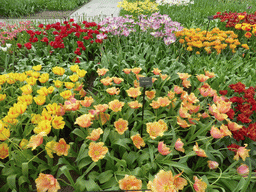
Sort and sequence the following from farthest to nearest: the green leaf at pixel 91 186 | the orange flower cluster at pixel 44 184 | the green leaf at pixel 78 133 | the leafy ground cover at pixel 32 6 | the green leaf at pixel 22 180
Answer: the leafy ground cover at pixel 32 6
the green leaf at pixel 78 133
the green leaf at pixel 22 180
the green leaf at pixel 91 186
the orange flower cluster at pixel 44 184

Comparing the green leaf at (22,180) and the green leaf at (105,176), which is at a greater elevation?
the green leaf at (105,176)

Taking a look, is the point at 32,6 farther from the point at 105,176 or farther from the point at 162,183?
the point at 162,183

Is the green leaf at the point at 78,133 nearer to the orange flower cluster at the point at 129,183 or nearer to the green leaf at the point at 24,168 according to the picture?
the green leaf at the point at 24,168

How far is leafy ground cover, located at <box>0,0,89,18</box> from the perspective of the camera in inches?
315

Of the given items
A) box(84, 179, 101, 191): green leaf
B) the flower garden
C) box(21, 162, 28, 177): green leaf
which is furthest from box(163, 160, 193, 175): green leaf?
box(21, 162, 28, 177): green leaf

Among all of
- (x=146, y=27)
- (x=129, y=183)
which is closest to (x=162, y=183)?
(x=129, y=183)

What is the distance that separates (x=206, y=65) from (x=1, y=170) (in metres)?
3.06

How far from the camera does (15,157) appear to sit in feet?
4.56

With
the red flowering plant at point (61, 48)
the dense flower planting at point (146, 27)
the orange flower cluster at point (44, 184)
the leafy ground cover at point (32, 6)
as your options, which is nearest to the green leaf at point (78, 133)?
the orange flower cluster at point (44, 184)

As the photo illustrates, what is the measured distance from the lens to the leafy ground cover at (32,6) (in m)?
8.01

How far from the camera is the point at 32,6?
8492 millimetres

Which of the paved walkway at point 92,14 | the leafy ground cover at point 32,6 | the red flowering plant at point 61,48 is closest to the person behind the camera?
the red flowering plant at point 61,48

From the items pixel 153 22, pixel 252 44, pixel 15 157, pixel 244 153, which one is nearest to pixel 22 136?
pixel 15 157

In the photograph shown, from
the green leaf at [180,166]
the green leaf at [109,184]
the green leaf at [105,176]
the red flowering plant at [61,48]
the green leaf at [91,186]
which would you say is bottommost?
the green leaf at [109,184]
